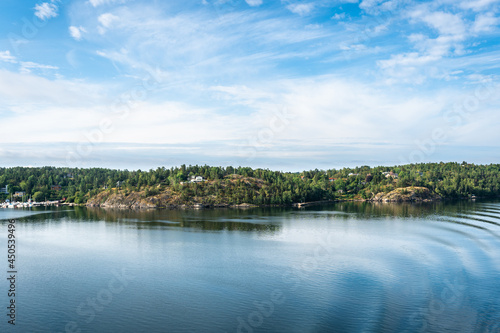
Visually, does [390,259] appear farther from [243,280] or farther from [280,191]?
[280,191]

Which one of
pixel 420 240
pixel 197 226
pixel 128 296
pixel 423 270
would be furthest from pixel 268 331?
pixel 197 226

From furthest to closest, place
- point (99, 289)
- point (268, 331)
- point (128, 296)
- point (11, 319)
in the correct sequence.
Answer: point (99, 289)
point (128, 296)
point (11, 319)
point (268, 331)

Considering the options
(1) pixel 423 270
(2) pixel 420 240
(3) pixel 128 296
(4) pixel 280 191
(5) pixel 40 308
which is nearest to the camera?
(5) pixel 40 308

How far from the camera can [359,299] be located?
32031 millimetres

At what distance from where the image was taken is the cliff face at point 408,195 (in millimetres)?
161625

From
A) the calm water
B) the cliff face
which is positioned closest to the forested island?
the cliff face

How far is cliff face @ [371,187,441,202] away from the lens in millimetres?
161625

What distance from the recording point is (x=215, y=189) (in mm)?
150125

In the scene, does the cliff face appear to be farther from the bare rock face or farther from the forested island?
the bare rock face

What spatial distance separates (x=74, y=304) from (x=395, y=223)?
73.1m

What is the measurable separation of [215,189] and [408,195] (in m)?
88.6

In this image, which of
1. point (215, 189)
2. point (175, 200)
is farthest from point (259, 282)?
point (215, 189)

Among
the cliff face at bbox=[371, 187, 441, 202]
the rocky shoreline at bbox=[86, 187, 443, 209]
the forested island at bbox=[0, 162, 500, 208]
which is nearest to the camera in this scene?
the rocky shoreline at bbox=[86, 187, 443, 209]

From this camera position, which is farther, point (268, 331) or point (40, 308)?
point (40, 308)
